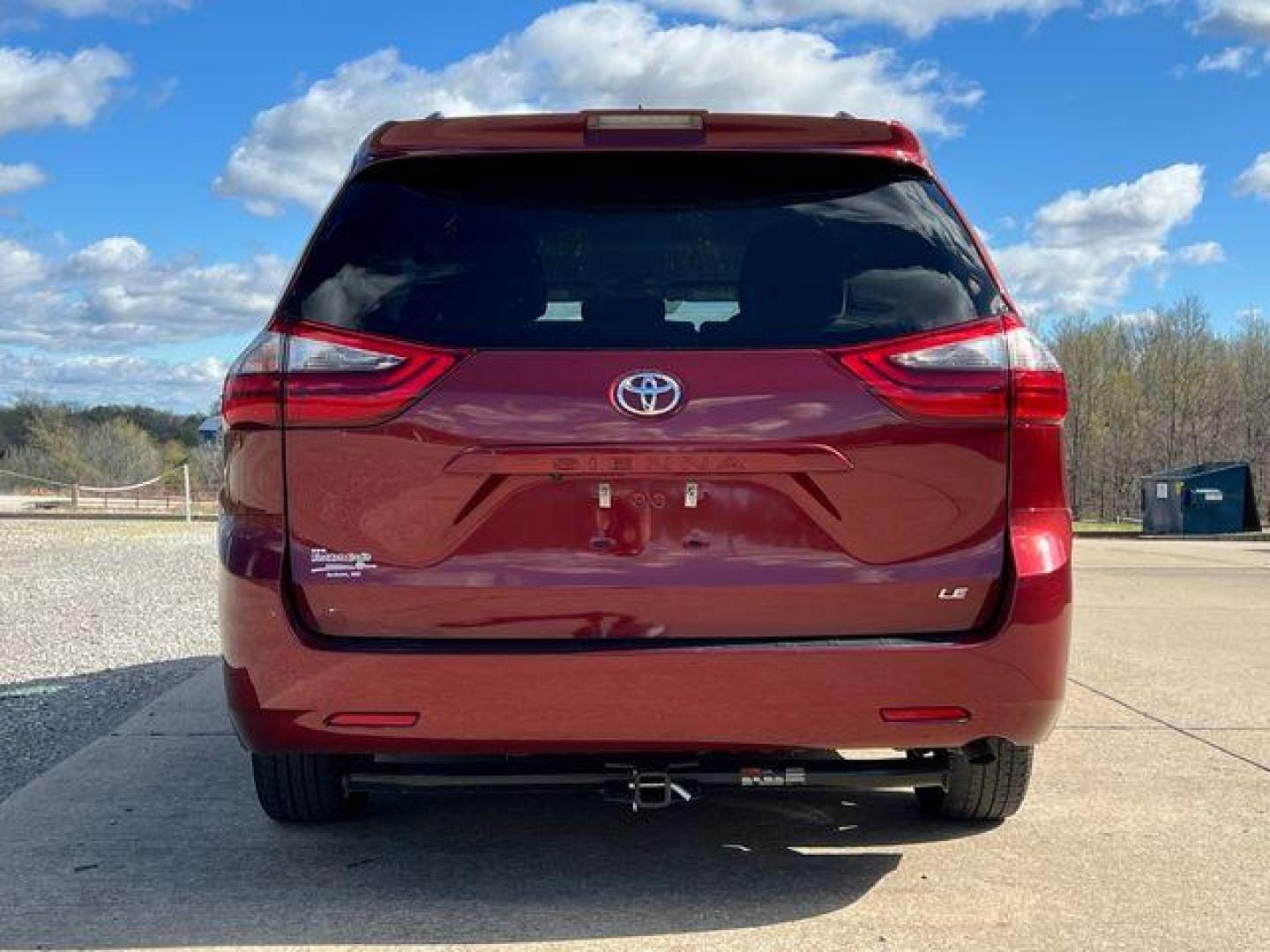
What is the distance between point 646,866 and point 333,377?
5.70 ft

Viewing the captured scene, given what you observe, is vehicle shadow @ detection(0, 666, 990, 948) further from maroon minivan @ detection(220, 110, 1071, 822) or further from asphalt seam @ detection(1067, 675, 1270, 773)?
asphalt seam @ detection(1067, 675, 1270, 773)

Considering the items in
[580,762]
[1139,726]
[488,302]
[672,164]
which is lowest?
[1139,726]

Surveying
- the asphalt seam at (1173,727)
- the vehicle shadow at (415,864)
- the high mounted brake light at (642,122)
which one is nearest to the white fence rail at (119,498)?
the asphalt seam at (1173,727)

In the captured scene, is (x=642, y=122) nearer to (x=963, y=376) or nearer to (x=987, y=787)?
(x=963, y=376)

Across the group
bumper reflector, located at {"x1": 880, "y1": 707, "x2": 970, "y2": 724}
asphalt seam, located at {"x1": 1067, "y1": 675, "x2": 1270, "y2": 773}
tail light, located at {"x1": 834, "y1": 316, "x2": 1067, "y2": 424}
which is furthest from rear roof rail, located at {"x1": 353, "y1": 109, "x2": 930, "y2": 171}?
asphalt seam, located at {"x1": 1067, "y1": 675, "x2": 1270, "y2": 773}

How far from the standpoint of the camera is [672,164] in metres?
3.07

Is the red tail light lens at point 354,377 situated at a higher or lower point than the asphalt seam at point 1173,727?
higher

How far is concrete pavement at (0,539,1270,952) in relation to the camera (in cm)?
311

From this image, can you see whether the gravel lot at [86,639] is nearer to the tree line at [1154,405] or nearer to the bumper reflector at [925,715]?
the bumper reflector at [925,715]

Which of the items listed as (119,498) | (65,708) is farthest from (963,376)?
(119,498)

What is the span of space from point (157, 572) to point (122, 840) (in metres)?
10.3

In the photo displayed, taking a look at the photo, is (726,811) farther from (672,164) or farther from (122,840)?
(672,164)

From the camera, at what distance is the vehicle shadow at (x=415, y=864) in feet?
10.3

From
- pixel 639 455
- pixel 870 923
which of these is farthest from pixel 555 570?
pixel 870 923
